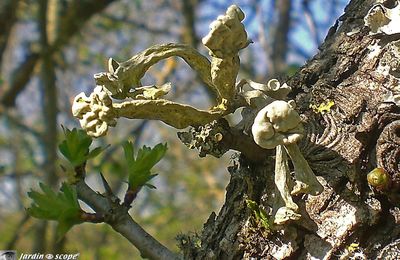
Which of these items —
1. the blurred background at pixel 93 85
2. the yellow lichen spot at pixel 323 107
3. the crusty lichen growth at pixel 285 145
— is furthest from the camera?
the blurred background at pixel 93 85

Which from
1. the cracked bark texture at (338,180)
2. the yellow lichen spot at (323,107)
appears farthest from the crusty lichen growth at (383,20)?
the yellow lichen spot at (323,107)

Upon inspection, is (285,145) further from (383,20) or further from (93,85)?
(93,85)

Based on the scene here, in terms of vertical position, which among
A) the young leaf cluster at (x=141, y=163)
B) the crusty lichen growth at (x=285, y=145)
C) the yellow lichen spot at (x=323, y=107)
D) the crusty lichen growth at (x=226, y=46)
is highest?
the yellow lichen spot at (x=323, y=107)

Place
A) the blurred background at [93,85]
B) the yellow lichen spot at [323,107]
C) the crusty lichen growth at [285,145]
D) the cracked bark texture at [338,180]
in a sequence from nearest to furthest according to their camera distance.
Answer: the crusty lichen growth at [285,145] < the cracked bark texture at [338,180] < the yellow lichen spot at [323,107] < the blurred background at [93,85]

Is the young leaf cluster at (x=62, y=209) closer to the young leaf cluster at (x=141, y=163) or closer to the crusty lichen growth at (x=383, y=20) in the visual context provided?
the young leaf cluster at (x=141, y=163)

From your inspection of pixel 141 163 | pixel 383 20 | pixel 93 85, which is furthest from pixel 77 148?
pixel 93 85

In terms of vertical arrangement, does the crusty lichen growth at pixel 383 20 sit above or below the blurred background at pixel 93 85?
below

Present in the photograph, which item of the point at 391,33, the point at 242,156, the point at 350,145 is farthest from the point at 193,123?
→ the point at 391,33

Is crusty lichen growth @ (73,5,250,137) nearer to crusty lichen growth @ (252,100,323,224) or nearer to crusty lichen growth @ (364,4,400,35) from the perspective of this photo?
crusty lichen growth @ (252,100,323,224)
